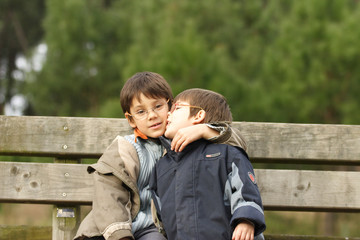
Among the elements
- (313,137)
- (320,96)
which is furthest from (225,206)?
(320,96)

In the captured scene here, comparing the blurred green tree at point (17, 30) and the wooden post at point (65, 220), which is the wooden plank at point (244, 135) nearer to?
the wooden post at point (65, 220)

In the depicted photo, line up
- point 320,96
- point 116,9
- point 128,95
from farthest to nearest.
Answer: point 116,9
point 320,96
point 128,95

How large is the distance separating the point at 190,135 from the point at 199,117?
0.15m

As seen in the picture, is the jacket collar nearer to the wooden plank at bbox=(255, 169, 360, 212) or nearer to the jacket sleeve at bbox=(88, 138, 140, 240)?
the jacket sleeve at bbox=(88, 138, 140, 240)

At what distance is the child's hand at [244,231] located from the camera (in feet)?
6.95

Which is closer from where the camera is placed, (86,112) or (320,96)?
(320,96)

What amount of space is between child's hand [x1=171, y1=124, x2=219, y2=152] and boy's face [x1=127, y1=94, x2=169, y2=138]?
26 centimetres

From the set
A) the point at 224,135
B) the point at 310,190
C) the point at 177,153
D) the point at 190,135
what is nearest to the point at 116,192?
the point at 177,153

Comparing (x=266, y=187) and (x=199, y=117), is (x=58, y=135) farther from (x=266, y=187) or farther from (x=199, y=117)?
(x=266, y=187)

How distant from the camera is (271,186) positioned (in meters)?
2.82

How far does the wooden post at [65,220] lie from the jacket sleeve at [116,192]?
45cm

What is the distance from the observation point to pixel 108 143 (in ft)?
9.34

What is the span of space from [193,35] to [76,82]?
3.84m

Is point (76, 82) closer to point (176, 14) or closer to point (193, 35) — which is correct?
point (176, 14)
